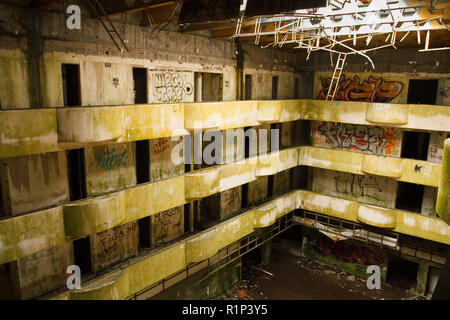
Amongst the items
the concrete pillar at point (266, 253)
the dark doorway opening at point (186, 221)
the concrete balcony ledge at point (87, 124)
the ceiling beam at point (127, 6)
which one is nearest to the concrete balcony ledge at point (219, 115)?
the concrete balcony ledge at point (87, 124)

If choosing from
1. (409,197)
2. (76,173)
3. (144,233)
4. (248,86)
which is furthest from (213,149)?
(409,197)

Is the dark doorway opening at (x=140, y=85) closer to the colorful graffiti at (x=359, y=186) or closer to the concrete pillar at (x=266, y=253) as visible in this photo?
the concrete pillar at (x=266, y=253)

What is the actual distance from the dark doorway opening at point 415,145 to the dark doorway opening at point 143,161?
1355cm

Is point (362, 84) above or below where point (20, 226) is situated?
above

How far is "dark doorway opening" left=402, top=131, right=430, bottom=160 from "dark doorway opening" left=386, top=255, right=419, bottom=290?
5.95 m

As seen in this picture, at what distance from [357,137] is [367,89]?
7.98 feet

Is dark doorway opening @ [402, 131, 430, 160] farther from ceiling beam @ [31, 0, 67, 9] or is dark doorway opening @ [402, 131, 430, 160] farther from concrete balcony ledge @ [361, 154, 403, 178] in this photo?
ceiling beam @ [31, 0, 67, 9]

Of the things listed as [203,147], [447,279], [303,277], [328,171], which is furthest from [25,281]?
[328,171]

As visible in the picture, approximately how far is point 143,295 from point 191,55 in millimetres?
8818

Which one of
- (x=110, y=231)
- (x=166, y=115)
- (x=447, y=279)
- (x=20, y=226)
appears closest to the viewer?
(x=447, y=279)

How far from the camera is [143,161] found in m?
12.1

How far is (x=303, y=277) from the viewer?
1827cm

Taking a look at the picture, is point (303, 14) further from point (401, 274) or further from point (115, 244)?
point (401, 274)

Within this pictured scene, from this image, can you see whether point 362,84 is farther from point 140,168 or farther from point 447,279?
point 447,279
